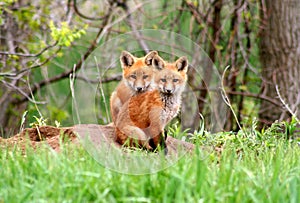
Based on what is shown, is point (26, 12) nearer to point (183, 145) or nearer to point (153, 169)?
point (183, 145)

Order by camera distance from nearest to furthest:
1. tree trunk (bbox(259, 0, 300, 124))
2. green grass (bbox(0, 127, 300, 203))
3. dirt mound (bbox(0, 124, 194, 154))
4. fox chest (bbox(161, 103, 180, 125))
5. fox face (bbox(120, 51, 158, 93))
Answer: green grass (bbox(0, 127, 300, 203)) → fox face (bbox(120, 51, 158, 93)) → fox chest (bbox(161, 103, 180, 125)) → dirt mound (bbox(0, 124, 194, 154)) → tree trunk (bbox(259, 0, 300, 124))

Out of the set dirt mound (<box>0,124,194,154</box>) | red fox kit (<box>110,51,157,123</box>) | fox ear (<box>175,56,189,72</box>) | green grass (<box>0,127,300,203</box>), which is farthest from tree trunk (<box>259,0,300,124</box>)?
red fox kit (<box>110,51,157,123</box>)

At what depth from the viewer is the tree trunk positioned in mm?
7875

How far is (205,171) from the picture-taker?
3.18m

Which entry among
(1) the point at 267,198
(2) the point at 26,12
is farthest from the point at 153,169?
(2) the point at 26,12

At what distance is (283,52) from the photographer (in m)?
7.93

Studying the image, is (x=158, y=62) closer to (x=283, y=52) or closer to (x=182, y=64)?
(x=182, y=64)

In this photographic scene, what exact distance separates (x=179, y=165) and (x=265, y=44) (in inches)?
198

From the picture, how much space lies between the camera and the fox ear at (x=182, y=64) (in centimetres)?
345

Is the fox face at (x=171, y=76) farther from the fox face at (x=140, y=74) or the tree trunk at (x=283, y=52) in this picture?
the tree trunk at (x=283, y=52)

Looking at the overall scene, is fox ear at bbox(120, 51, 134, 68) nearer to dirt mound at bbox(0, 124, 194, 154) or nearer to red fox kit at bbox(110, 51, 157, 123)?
red fox kit at bbox(110, 51, 157, 123)

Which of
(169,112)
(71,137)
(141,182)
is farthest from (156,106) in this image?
(71,137)

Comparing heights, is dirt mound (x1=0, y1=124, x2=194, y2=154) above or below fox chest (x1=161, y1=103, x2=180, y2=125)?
below

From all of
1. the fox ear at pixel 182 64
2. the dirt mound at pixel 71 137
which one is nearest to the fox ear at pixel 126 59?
the fox ear at pixel 182 64
